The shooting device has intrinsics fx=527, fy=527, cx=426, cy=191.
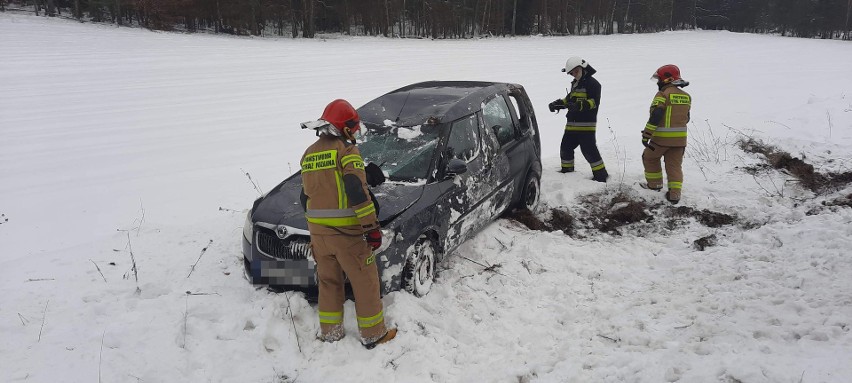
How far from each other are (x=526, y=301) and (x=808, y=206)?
4150mm

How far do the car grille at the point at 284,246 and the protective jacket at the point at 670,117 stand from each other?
4.87 metres

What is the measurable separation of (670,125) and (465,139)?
3193 millimetres

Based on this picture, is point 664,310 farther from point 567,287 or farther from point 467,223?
point 467,223

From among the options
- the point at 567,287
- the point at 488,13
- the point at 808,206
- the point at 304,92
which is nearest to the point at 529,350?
the point at 567,287

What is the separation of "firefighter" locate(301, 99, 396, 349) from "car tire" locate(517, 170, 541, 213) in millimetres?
3064

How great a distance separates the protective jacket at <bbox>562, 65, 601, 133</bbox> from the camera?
764cm

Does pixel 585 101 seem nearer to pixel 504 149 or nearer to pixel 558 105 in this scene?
pixel 558 105

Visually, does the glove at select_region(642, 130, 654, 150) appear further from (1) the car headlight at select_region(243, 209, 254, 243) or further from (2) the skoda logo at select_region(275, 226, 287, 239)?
(1) the car headlight at select_region(243, 209, 254, 243)

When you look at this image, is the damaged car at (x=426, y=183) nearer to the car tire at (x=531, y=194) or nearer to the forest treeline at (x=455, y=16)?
the car tire at (x=531, y=194)

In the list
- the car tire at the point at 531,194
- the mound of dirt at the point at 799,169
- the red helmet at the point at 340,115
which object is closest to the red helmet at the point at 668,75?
the car tire at the point at 531,194

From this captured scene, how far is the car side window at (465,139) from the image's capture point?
17.8 feet

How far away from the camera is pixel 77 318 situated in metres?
4.36

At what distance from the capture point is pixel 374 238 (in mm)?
3865

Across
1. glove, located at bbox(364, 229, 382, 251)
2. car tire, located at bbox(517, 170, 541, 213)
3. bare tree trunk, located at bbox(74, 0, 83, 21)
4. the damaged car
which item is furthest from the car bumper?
bare tree trunk, located at bbox(74, 0, 83, 21)
